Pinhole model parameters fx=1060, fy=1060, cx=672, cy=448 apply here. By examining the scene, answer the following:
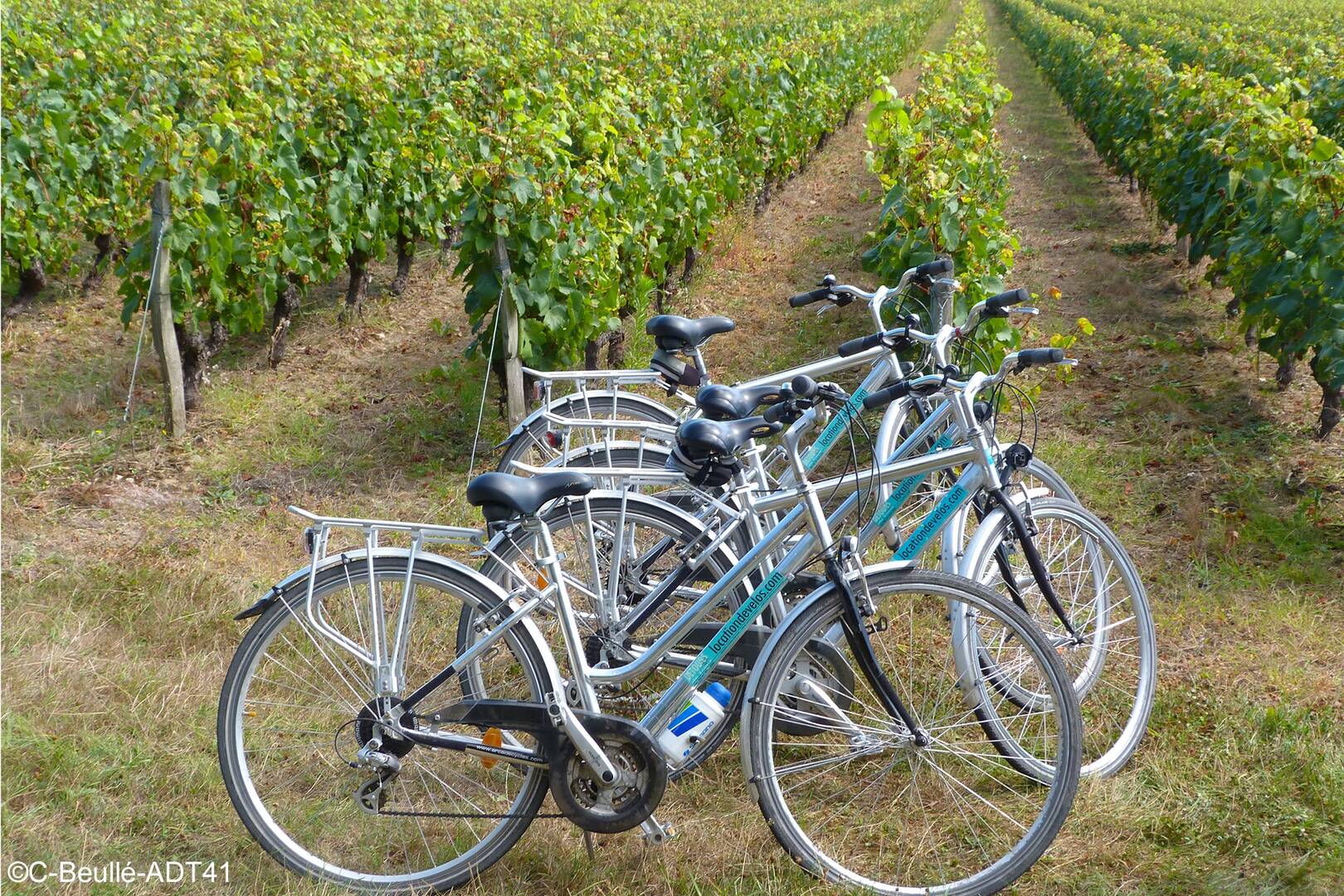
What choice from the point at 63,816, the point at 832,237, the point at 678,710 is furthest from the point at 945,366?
the point at 832,237

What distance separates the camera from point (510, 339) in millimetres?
5211

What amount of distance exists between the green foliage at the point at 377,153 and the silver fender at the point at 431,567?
2790mm

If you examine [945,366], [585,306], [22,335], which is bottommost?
[22,335]

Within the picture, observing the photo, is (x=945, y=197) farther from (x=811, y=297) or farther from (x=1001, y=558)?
(x=1001, y=558)

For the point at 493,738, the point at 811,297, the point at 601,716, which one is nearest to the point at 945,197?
the point at 811,297

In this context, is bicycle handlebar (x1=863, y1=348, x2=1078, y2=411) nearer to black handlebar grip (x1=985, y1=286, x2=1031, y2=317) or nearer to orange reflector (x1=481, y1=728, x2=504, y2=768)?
black handlebar grip (x1=985, y1=286, x2=1031, y2=317)

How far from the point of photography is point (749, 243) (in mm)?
9031

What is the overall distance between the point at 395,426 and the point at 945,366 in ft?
12.0

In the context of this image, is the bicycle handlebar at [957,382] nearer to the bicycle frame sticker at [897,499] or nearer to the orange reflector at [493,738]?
the bicycle frame sticker at [897,499]

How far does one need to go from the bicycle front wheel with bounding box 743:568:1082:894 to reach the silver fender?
49 cm

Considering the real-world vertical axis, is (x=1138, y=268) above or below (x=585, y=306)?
below

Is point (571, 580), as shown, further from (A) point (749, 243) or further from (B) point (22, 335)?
(A) point (749, 243)

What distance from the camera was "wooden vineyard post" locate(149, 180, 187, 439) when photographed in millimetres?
5207

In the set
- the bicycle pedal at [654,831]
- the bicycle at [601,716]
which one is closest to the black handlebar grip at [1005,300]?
the bicycle at [601,716]
